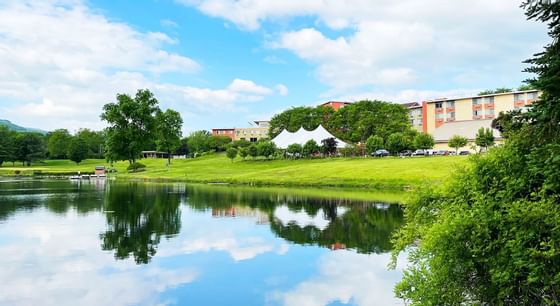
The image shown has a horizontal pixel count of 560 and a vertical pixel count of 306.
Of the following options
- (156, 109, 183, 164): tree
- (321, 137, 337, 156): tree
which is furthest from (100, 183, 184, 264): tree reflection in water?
(156, 109, 183, 164): tree

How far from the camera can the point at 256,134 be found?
597 ft

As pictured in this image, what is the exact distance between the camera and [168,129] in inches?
4119

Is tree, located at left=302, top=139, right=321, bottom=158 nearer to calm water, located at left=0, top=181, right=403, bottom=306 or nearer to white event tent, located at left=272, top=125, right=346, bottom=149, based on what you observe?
white event tent, located at left=272, top=125, right=346, bottom=149

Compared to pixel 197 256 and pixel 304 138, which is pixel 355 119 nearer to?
pixel 304 138

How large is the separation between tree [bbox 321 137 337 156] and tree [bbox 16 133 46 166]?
80.1 metres

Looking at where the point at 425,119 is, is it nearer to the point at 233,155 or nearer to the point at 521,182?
the point at 233,155

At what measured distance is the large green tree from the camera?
23.1ft

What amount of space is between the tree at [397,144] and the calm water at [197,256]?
142 feet

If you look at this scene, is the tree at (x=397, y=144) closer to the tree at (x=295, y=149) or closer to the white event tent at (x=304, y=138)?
the white event tent at (x=304, y=138)

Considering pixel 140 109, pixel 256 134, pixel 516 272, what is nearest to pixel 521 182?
pixel 516 272

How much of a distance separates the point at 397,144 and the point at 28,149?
307ft

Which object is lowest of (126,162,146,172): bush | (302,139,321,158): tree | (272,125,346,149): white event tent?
(126,162,146,172): bush

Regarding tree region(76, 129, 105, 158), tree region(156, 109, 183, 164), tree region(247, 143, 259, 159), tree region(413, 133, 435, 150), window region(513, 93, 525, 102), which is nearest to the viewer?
tree region(413, 133, 435, 150)

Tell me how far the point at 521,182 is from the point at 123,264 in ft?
42.3
